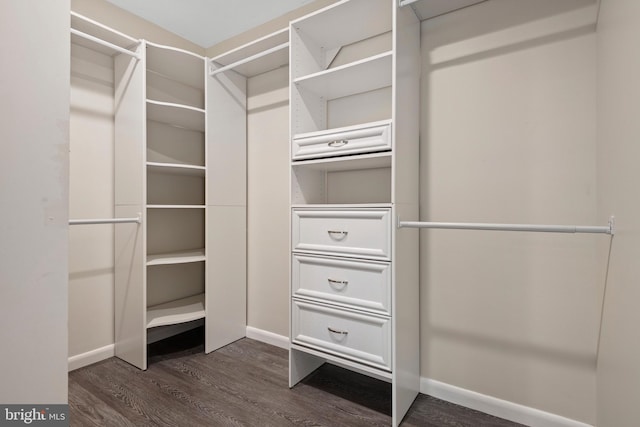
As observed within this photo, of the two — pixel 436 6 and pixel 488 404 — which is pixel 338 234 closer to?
pixel 488 404

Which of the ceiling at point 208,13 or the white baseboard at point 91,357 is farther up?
the ceiling at point 208,13

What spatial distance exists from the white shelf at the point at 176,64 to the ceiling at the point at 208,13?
29 cm

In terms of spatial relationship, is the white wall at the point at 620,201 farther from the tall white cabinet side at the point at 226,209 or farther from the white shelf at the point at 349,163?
the tall white cabinet side at the point at 226,209

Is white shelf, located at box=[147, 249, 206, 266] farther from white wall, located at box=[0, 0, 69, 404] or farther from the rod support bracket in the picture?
the rod support bracket

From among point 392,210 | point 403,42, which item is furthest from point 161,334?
point 403,42

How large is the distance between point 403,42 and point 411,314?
145 cm

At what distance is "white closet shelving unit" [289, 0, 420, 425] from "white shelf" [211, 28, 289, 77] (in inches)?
11.0

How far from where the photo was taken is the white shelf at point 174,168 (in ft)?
7.06

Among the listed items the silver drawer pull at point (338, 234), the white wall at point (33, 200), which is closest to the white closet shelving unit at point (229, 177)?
the silver drawer pull at point (338, 234)

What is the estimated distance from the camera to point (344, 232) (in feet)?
5.60

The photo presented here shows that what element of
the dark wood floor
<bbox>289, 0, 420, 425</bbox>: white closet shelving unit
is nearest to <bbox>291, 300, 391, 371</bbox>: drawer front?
<bbox>289, 0, 420, 425</bbox>: white closet shelving unit

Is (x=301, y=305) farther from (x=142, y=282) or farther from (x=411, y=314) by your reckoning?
(x=142, y=282)

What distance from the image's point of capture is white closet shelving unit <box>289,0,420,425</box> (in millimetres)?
1581

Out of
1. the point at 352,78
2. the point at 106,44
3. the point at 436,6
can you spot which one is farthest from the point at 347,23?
the point at 106,44
